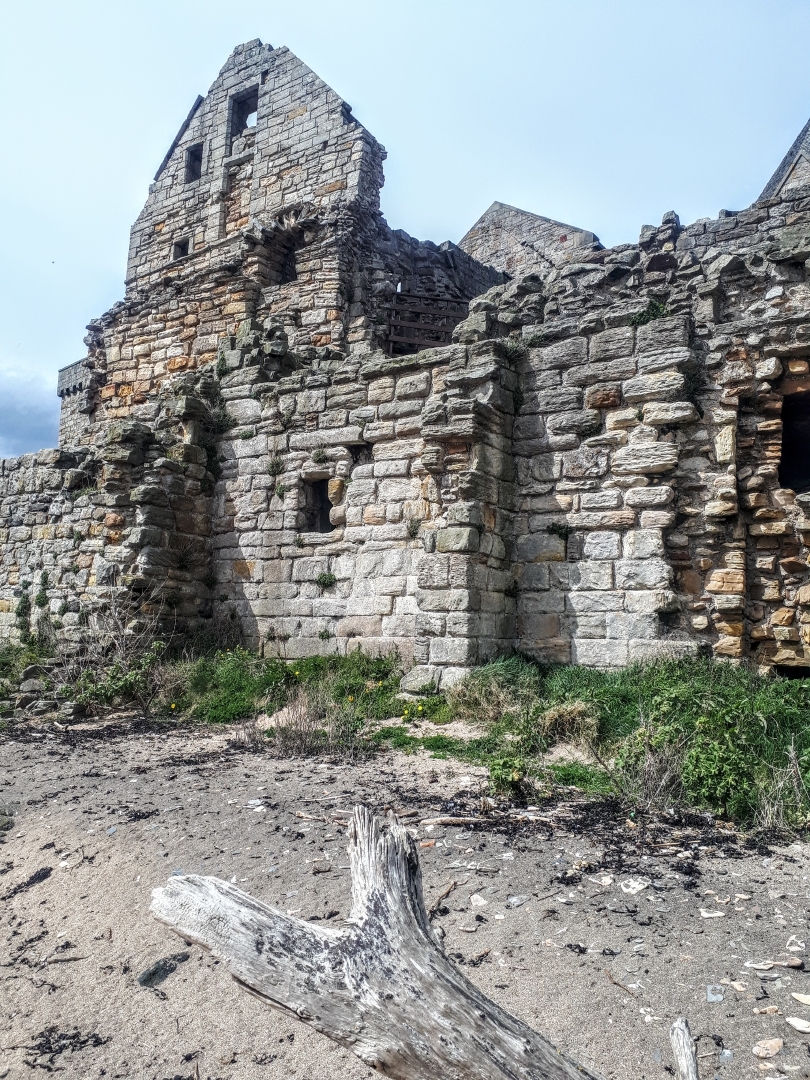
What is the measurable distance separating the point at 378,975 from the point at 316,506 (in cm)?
829

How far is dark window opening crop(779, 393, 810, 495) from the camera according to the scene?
7.55 metres

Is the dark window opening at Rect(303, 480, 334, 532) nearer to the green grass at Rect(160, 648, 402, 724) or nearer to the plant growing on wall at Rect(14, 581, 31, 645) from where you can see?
the green grass at Rect(160, 648, 402, 724)

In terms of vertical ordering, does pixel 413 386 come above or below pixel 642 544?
above

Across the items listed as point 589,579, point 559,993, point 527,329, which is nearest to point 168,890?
point 559,993

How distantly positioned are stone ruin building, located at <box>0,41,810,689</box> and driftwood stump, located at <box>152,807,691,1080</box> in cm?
525

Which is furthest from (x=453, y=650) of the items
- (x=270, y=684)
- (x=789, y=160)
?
(x=789, y=160)

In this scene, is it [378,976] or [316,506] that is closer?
[378,976]

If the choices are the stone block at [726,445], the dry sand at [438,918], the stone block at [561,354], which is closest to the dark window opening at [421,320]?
the stone block at [561,354]

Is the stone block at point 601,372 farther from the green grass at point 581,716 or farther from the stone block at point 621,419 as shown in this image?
the green grass at point 581,716

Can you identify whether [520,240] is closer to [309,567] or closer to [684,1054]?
[309,567]

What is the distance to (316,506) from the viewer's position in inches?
395

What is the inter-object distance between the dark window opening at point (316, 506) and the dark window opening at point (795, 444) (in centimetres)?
524

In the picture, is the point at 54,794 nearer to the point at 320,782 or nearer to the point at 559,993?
the point at 320,782

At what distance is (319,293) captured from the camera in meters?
15.1
